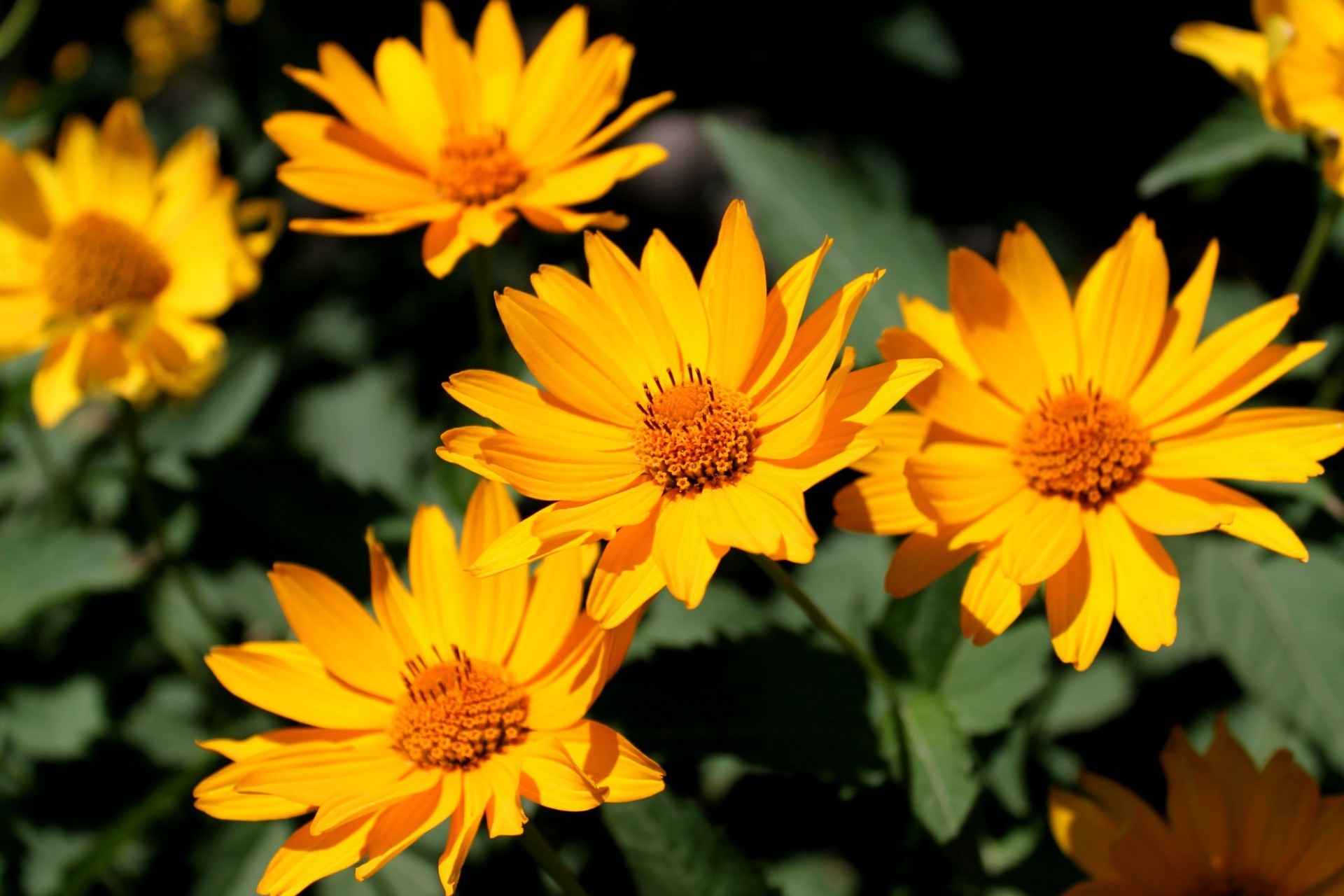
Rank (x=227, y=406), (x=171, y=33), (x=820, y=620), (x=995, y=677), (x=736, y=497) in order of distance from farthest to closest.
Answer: (x=171, y=33), (x=227, y=406), (x=995, y=677), (x=820, y=620), (x=736, y=497)

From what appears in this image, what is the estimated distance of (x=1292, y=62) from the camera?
5.97 feet

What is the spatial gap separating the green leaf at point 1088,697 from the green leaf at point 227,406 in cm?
209

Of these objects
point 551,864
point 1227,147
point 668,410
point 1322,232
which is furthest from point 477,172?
point 1322,232

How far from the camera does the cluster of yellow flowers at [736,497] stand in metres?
1.33

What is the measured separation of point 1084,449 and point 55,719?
7.63 feet

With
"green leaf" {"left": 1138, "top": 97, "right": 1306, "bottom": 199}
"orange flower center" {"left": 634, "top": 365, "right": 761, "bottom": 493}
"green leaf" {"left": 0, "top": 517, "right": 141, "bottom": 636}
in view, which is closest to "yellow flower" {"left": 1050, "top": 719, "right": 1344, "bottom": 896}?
"orange flower center" {"left": 634, "top": 365, "right": 761, "bottom": 493}

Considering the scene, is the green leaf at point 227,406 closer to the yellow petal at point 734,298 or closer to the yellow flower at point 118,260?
the yellow flower at point 118,260

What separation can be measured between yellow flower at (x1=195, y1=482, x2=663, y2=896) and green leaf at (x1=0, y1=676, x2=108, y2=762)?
112cm

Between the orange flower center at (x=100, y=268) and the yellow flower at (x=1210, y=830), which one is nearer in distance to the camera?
the yellow flower at (x=1210, y=830)

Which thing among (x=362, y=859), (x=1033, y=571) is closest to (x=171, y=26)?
(x=362, y=859)

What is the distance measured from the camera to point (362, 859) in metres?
1.38

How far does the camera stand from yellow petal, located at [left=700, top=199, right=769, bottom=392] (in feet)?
4.46

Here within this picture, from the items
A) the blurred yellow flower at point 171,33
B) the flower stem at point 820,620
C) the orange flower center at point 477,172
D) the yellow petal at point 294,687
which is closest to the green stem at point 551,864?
→ the yellow petal at point 294,687

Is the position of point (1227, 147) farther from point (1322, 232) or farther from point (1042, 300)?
point (1042, 300)
